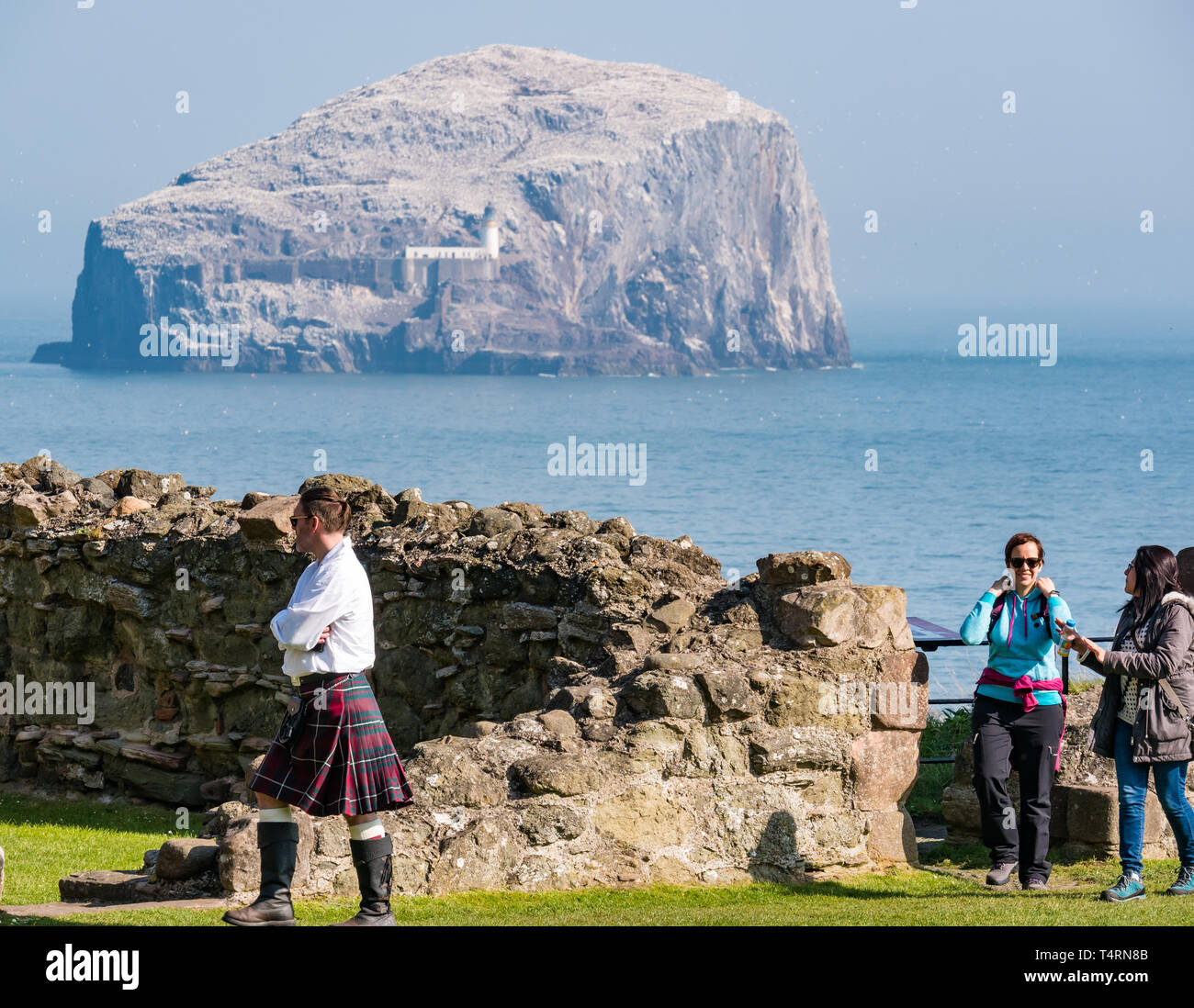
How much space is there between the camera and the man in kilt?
6.19 metres

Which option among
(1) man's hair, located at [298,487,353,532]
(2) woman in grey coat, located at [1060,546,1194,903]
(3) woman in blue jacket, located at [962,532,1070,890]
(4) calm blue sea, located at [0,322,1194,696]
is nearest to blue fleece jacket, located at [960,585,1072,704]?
(3) woman in blue jacket, located at [962,532,1070,890]

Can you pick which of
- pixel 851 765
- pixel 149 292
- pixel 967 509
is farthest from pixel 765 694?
pixel 149 292

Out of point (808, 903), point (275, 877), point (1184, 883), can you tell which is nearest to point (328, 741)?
point (275, 877)

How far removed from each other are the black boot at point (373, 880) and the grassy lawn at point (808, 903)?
0.40m

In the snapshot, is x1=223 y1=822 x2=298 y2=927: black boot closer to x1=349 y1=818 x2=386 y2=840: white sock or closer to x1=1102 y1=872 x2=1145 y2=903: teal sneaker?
x1=349 y1=818 x2=386 y2=840: white sock

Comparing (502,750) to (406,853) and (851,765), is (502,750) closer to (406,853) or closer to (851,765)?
(406,853)

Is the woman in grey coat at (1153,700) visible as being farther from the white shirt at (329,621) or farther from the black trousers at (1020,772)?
the white shirt at (329,621)

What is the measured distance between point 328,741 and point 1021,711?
3657 mm

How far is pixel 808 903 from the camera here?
24.7ft

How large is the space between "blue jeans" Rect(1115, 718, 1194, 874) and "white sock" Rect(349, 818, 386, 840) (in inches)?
146

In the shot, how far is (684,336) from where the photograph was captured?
155250mm

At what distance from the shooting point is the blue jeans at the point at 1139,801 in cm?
742

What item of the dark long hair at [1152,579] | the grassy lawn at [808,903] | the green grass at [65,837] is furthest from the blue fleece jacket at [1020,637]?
the green grass at [65,837]

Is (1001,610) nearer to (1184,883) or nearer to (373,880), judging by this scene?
(1184,883)
